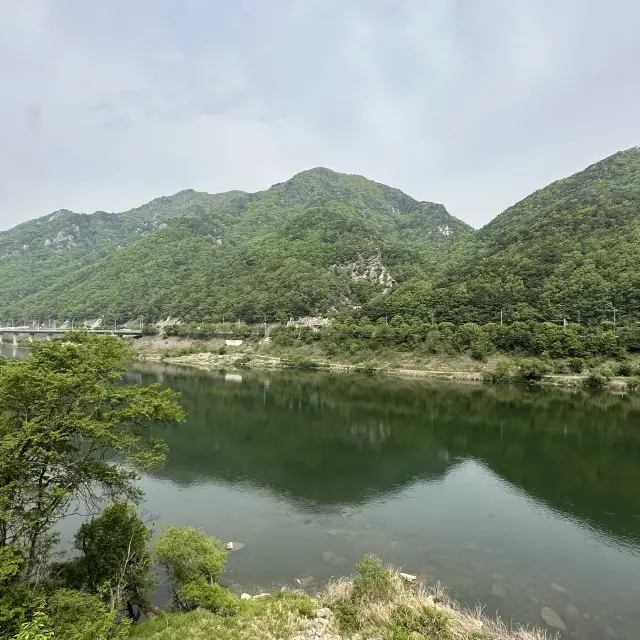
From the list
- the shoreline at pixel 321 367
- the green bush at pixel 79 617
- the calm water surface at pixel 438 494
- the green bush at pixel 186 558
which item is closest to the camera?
the green bush at pixel 79 617

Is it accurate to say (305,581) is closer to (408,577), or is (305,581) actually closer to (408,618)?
(408,577)

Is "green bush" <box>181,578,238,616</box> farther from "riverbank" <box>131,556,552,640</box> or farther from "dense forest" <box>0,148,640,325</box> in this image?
"dense forest" <box>0,148,640,325</box>

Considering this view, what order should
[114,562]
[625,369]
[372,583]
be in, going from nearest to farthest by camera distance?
[372,583] → [114,562] → [625,369]

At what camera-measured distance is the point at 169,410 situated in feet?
41.3

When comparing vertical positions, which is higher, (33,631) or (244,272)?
(244,272)

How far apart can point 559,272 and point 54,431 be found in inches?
3207

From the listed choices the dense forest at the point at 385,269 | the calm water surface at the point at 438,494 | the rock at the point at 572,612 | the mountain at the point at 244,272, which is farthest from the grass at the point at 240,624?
the mountain at the point at 244,272

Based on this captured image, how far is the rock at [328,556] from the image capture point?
50.8ft

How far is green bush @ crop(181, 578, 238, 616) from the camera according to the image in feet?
36.2

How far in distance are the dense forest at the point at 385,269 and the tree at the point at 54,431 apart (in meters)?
67.7

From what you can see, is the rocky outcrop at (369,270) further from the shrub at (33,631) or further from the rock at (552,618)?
the shrub at (33,631)

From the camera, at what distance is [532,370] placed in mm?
55062

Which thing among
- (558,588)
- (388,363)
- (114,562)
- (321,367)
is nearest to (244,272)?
(321,367)

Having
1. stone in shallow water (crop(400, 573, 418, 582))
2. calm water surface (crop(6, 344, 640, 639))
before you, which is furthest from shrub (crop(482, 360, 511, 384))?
stone in shallow water (crop(400, 573, 418, 582))
